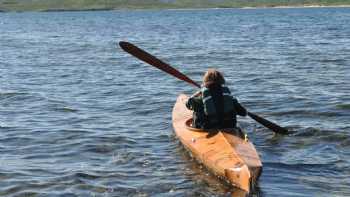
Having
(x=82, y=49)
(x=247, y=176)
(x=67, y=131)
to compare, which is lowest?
(x=82, y=49)

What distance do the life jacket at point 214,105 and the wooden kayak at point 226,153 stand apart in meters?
0.26

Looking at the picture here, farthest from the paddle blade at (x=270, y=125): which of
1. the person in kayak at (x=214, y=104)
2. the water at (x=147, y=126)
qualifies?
the person in kayak at (x=214, y=104)

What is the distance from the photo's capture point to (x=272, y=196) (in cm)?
1080

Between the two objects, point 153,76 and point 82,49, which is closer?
point 153,76

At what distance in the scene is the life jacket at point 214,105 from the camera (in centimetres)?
1238

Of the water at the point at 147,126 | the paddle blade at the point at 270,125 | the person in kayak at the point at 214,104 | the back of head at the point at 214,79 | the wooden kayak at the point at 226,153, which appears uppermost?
the back of head at the point at 214,79

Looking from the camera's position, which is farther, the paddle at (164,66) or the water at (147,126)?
the paddle at (164,66)

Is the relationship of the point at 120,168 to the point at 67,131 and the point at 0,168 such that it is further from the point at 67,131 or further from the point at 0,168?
the point at 67,131

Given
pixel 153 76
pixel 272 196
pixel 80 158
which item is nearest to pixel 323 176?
pixel 272 196

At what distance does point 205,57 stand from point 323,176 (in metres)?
23.5

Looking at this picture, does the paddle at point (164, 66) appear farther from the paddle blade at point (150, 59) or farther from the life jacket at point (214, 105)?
the life jacket at point (214, 105)

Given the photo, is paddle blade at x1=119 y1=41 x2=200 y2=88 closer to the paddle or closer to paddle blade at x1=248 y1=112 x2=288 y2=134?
the paddle

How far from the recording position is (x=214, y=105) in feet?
40.9

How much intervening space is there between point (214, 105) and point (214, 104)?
21 mm
